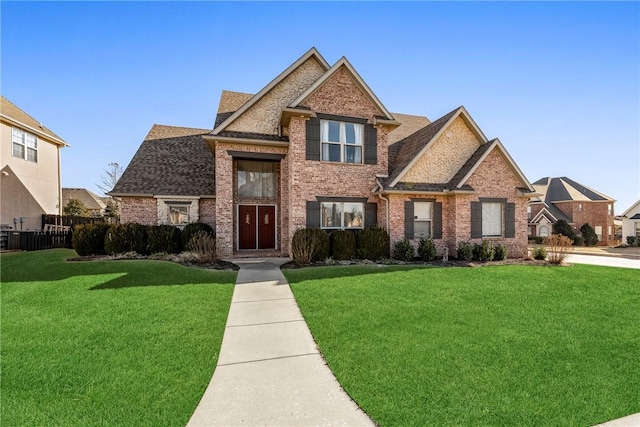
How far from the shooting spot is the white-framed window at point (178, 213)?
48.4 feet

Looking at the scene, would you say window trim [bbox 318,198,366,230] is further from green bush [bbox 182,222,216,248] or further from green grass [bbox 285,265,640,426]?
green bush [bbox 182,222,216,248]

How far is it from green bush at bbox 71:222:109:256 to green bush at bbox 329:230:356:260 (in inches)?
393

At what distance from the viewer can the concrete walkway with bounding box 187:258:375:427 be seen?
2989 mm

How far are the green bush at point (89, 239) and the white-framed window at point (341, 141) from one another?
10255mm

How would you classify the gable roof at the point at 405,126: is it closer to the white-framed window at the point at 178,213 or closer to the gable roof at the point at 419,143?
the gable roof at the point at 419,143

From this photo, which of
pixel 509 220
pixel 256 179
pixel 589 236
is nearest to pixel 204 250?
pixel 256 179

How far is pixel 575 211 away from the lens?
36.2 meters

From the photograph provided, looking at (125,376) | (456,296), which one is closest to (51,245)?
(125,376)

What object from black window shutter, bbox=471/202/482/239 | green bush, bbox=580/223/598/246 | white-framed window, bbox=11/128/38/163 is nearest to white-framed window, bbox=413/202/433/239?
black window shutter, bbox=471/202/482/239

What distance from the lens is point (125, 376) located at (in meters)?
3.63

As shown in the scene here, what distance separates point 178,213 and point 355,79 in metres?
11.1

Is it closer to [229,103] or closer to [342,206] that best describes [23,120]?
[229,103]

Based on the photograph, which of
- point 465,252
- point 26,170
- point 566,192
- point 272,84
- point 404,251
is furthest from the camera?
point 566,192

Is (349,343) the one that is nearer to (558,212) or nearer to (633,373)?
(633,373)
